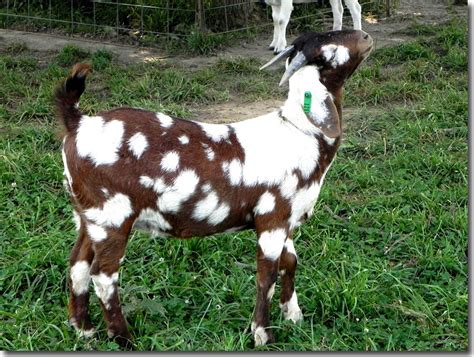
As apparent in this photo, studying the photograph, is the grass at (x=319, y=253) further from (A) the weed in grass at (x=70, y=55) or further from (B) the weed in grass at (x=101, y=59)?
(A) the weed in grass at (x=70, y=55)

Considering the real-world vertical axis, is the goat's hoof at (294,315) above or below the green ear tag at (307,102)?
below

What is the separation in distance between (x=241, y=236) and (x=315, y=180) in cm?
123

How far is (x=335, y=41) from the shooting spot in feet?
12.4

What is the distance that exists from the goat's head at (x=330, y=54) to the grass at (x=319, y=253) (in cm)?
119

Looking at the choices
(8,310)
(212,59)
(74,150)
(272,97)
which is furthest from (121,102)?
(74,150)

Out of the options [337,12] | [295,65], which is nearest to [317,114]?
[295,65]

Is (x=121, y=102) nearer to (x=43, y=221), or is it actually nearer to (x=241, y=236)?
(x=43, y=221)

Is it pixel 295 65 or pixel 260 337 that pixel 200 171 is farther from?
pixel 260 337

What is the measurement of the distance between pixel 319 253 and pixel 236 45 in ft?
18.2

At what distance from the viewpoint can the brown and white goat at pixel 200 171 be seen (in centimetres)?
351

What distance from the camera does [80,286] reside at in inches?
154

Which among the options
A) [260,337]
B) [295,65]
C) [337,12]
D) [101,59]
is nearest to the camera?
[295,65]

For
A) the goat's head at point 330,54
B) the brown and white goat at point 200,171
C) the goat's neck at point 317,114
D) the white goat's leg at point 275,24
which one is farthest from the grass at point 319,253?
the white goat's leg at point 275,24

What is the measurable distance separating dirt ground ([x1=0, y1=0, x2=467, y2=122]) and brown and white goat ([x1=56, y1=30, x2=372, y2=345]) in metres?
3.52
